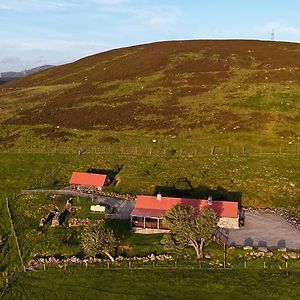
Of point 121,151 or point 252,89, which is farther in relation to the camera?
point 252,89

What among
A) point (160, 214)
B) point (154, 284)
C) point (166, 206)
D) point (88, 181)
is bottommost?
point (154, 284)

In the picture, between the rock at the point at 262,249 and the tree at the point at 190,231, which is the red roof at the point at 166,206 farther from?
the rock at the point at 262,249

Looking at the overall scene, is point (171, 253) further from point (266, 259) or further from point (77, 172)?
point (77, 172)

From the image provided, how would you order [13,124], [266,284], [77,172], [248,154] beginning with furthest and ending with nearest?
[13,124], [248,154], [77,172], [266,284]

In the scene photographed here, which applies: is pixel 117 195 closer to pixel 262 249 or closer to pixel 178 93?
pixel 262 249

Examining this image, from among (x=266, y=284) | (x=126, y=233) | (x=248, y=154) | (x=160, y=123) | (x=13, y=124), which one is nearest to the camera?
(x=266, y=284)

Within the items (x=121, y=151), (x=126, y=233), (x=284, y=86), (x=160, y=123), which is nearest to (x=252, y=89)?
(x=284, y=86)

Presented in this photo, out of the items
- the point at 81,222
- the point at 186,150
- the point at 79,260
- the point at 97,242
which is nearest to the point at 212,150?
the point at 186,150
